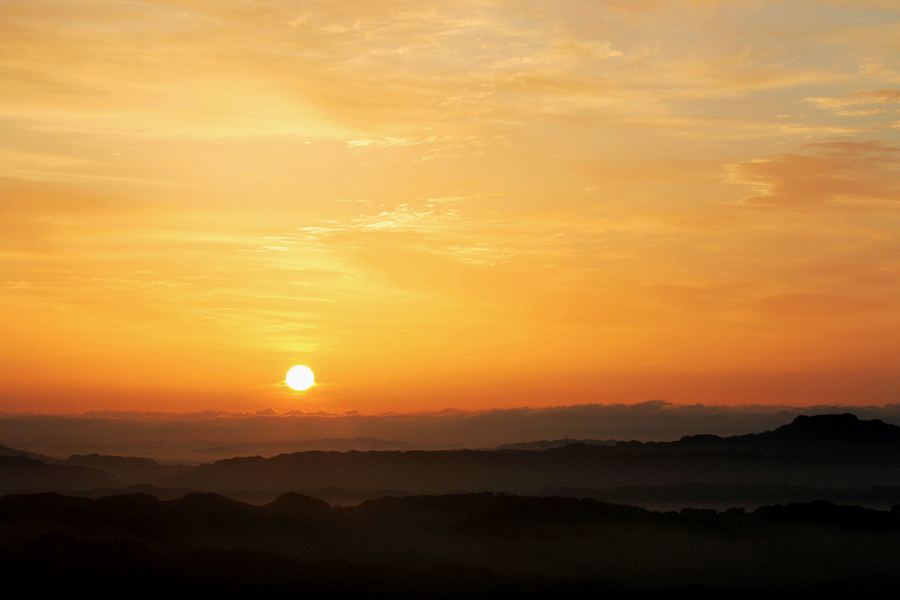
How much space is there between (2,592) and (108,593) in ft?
73.2

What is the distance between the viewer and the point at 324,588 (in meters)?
199

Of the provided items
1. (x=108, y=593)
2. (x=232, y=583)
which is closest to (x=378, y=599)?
(x=232, y=583)

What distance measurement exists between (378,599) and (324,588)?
12736mm

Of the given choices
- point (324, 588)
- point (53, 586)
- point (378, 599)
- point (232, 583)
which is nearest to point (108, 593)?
point (53, 586)

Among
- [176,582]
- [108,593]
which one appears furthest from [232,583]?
[108,593]

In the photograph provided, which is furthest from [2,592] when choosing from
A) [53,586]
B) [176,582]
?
[176,582]

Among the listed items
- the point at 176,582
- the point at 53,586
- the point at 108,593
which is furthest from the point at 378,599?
the point at 53,586

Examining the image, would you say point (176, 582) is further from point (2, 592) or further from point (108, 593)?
point (2, 592)

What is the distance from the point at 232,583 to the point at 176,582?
12684 millimetres

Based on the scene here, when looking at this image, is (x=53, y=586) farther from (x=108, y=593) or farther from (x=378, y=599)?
(x=378, y=599)

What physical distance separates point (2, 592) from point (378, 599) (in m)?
80.8

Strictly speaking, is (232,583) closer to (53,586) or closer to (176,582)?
(176,582)

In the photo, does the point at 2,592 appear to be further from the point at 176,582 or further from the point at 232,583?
the point at 232,583

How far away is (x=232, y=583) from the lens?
648 feet
